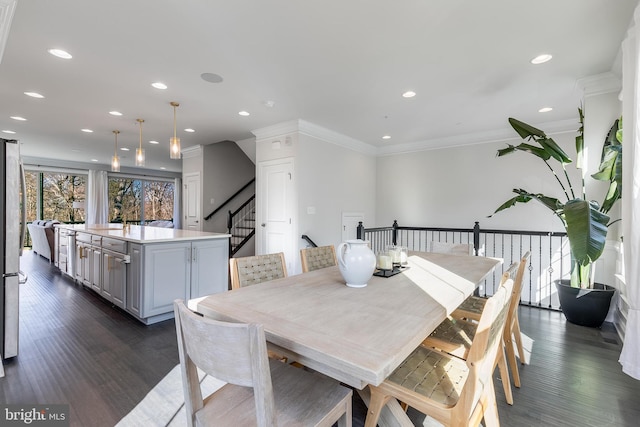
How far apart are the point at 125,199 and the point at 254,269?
10514mm

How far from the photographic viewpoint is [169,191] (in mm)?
11414

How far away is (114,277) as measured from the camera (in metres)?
3.62

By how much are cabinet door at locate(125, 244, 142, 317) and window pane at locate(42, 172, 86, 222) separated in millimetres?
8208

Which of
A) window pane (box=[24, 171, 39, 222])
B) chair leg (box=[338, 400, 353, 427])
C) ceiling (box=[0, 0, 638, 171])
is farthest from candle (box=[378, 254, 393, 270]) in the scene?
window pane (box=[24, 171, 39, 222])

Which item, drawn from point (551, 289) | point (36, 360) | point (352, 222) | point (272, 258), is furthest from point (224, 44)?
point (551, 289)

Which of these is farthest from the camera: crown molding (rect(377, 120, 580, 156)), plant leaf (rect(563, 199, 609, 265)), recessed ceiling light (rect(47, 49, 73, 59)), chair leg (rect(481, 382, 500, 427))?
crown molding (rect(377, 120, 580, 156))

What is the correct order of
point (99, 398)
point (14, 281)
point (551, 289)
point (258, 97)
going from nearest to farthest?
point (99, 398)
point (14, 281)
point (258, 97)
point (551, 289)

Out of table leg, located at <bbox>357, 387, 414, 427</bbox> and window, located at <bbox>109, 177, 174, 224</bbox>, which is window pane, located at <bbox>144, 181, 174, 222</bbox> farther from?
table leg, located at <bbox>357, 387, 414, 427</bbox>

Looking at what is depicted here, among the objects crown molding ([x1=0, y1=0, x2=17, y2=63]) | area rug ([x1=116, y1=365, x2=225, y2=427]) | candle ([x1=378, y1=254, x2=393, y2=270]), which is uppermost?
crown molding ([x1=0, y1=0, x2=17, y2=63])

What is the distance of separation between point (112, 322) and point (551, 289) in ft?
18.8

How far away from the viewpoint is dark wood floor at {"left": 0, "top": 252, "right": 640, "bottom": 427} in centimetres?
184

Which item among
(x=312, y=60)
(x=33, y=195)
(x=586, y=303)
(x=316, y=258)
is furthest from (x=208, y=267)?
(x=33, y=195)

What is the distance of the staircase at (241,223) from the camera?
7077 mm

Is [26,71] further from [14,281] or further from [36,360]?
[36,360]
